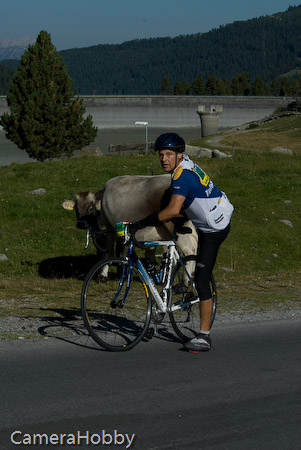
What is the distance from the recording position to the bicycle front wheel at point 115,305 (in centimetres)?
662

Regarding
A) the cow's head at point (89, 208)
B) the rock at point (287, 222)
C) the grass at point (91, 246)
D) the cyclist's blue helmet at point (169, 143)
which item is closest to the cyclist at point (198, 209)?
the cyclist's blue helmet at point (169, 143)

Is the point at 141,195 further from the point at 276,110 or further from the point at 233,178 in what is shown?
the point at 276,110

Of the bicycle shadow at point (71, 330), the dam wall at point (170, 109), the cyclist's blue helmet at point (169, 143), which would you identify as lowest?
the dam wall at point (170, 109)

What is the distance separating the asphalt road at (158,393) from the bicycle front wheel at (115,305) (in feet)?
0.62

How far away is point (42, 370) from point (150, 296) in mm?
1366

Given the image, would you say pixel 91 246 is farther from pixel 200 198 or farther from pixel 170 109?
pixel 170 109

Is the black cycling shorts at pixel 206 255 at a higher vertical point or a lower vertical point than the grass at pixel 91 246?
higher

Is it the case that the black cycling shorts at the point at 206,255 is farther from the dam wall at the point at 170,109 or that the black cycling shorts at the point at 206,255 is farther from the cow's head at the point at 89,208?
the dam wall at the point at 170,109

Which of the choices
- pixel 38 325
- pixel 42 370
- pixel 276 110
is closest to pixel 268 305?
pixel 38 325

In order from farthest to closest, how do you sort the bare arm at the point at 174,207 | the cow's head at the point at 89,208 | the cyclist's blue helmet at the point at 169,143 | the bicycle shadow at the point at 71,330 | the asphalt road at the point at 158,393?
the cow's head at the point at 89,208, the bicycle shadow at the point at 71,330, the cyclist's blue helmet at the point at 169,143, the bare arm at the point at 174,207, the asphalt road at the point at 158,393

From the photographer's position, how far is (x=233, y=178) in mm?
27562

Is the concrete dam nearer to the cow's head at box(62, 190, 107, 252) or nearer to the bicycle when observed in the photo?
the cow's head at box(62, 190, 107, 252)

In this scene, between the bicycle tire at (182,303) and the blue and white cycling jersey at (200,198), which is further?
the bicycle tire at (182,303)

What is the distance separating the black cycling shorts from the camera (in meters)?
6.88
